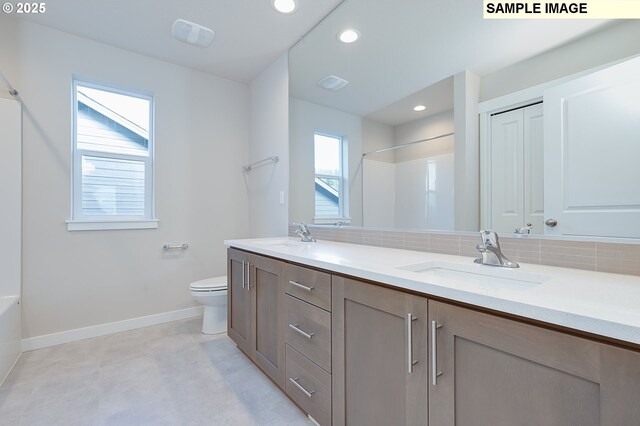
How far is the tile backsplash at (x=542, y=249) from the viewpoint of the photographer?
39.2 inches

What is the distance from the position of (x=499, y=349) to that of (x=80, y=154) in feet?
10.5

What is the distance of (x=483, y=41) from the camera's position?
4.50 ft

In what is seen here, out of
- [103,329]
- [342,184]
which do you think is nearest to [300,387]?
[342,184]

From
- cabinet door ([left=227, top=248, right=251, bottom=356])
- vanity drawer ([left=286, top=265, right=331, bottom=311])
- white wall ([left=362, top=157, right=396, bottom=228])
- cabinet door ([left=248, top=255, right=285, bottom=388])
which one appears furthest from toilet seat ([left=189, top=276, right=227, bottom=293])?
white wall ([left=362, top=157, right=396, bottom=228])

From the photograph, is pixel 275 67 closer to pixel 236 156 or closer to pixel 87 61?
pixel 236 156

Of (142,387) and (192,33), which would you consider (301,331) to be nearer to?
(142,387)

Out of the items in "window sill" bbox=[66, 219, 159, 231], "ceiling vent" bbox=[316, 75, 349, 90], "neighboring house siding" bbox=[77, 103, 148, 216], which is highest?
"ceiling vent" bbox=[316, 75, 349, 90]

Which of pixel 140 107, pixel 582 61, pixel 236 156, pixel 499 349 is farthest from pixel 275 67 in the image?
pixel 499 349

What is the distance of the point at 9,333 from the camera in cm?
200

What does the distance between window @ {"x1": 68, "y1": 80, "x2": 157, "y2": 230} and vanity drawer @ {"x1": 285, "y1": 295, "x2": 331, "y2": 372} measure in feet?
6.51

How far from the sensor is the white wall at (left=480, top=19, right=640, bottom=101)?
0.99 m

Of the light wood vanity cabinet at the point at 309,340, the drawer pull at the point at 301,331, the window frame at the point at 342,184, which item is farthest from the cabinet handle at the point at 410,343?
the window frame at the point at 342,184

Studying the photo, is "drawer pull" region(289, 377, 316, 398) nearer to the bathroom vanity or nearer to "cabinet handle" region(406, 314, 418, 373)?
the bathroom vanity

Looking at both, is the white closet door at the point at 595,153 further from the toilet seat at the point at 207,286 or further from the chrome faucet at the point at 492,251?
the toilet seat at the point at 207,286
